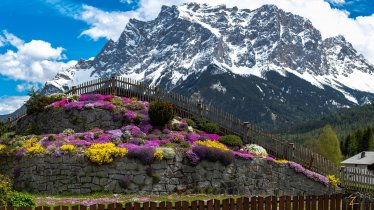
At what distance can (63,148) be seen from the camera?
2848cm

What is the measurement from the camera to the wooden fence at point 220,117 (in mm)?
35188

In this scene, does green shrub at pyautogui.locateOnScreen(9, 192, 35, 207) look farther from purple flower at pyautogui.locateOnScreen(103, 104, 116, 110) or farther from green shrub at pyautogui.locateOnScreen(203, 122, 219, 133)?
green shrub at pyautogui.locateOnScreen(203, 122, 219, 133)

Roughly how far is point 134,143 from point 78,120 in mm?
8527

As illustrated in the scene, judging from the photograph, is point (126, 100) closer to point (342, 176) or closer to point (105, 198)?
point (105, 198)

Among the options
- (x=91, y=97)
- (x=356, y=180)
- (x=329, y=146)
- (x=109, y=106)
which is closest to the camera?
(x=356, y=180)

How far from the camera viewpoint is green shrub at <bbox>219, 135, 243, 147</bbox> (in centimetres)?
3541

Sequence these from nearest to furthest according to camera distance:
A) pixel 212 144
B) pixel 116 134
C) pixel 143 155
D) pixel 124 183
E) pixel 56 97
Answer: pixel 124 183
pixel 143 155
pixel 116 134
pixel 212 144
pixel 56 97

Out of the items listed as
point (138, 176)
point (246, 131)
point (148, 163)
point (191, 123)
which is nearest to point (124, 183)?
point (138, 176)

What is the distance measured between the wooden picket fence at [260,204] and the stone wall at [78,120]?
19294mm

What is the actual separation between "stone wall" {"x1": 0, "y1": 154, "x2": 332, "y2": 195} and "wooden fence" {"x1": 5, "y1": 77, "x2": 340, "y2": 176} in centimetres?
486

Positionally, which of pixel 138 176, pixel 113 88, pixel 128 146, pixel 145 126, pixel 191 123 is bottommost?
pixel 138 176

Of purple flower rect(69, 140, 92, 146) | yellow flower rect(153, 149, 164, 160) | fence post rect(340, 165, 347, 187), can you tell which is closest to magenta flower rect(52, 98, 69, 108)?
purple flower rect(69, 140, 92, 146)

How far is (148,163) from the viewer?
28.2 metres

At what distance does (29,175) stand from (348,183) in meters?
24.1
